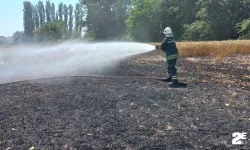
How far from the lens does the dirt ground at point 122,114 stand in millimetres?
5012

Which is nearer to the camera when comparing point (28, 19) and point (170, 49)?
point (170, 49)

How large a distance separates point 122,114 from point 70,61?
10334mm

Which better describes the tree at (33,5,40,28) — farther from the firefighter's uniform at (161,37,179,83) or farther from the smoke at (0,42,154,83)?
the firefighter's uniform at (161,37,179,83)

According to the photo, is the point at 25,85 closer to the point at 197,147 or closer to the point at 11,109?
the point at 11,109

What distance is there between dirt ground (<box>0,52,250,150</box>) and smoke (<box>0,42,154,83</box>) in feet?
7.59

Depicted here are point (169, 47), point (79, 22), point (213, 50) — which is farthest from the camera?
point (79, 22)

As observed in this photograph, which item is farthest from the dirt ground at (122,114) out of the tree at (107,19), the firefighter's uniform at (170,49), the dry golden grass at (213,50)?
the tree at (107,19)

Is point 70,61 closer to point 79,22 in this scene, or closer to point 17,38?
point 17,38

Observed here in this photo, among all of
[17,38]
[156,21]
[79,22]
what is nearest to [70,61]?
[156,21]

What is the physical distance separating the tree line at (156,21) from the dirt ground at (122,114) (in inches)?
1257

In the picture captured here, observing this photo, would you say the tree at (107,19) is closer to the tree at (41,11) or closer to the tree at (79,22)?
the tree at (79,22)

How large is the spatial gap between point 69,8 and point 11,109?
108 meters

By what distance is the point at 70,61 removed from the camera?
16.3 metres

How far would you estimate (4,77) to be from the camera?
41.1ft
